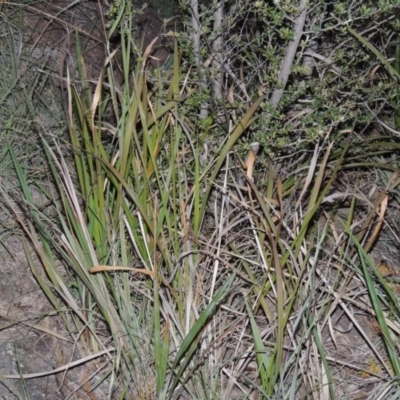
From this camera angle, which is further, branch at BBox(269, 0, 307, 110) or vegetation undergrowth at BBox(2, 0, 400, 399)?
branch at BBox(269, 0, 307, 110)

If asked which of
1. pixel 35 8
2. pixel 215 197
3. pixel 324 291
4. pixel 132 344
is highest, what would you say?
pixel 35 8

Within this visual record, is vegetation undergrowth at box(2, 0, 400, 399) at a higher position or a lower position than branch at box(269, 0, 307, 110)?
lower

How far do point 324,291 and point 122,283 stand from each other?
0.70 meters

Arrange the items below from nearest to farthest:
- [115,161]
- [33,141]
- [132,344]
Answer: [132,344]
[115,161]
[33,141]

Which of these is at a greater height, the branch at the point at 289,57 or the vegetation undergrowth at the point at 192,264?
the branch at the point at 289,57

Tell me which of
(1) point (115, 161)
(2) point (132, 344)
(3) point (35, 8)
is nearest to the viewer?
(2) point (132, 344)

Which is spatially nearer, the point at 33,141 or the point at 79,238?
the point at 79,238

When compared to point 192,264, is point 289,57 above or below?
above

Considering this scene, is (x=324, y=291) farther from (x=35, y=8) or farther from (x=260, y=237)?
(x=35, y=8)

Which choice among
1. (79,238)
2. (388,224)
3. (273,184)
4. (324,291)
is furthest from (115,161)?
(388,224)

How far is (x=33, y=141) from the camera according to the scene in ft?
9.70

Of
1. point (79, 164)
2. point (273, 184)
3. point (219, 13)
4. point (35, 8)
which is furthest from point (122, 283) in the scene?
point (35, 8)

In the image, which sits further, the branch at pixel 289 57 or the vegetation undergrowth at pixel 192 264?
the branch at pixel 289 57

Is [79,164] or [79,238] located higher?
[79,164]
